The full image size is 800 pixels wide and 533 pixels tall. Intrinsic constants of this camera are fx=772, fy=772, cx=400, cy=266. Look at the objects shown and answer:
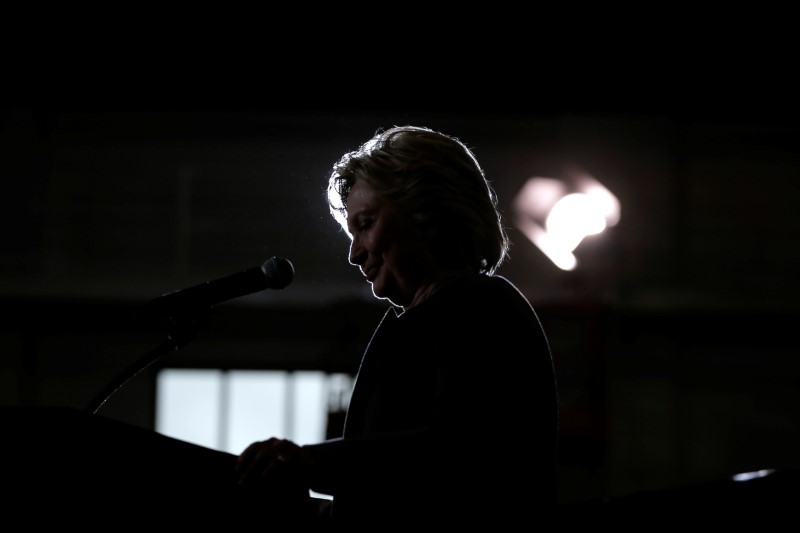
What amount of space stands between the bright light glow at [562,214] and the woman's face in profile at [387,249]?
292cm

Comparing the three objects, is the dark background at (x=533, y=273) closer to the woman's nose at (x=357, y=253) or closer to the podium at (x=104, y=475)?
the woman's nose at (x=357, y=253)

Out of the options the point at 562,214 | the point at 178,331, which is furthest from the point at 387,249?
the point at 562,214

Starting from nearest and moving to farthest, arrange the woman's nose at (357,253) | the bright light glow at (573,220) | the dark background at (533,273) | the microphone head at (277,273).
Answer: the microphone head at (277,273), the woman's nose at (357,253), the bright light glow at (573,220), the dark background at (533,273)

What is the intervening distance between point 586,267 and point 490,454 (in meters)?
3.56

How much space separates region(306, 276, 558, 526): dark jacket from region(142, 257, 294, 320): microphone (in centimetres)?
17

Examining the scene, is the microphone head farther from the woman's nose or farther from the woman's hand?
the woman's hand

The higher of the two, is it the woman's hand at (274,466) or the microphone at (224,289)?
the microphone at (224,289)

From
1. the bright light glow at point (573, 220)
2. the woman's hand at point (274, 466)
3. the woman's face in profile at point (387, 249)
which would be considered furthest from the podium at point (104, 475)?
the bright light glow at point (573, 220)

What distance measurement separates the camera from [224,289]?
3.21 feet

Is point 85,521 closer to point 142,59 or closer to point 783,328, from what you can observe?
point 142,59

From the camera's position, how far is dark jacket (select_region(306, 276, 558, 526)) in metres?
0.79

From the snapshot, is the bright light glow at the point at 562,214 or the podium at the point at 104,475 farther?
the bright light glow at the point at 562,214

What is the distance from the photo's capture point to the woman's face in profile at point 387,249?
104 centimetres

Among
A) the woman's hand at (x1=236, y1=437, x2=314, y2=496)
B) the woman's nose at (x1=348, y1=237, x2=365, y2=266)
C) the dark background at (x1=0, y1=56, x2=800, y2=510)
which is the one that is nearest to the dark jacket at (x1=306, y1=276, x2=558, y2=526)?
the woman's hand at (x1=236, y1=437, x2=314, y2=496)
